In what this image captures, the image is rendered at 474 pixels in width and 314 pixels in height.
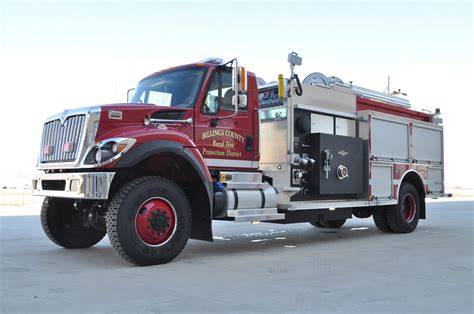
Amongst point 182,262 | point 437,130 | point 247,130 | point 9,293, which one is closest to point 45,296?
point 9,293

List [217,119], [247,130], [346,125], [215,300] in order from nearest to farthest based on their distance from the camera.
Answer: [215,300] < [217,119] < [247,130] < [346,125]

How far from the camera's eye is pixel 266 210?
7.49 m

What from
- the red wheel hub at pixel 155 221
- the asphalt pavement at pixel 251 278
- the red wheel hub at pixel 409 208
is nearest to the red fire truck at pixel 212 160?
the red wheel hub at pixel 155 221

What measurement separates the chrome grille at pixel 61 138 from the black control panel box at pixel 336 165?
3953 millimetres

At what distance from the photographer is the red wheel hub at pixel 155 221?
609 centimetres

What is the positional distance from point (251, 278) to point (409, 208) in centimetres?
647

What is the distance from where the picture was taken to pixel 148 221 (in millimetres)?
6109

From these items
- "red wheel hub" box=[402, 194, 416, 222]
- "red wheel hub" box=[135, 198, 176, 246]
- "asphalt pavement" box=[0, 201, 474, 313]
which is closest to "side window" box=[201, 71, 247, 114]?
"red wheel hub" box=[135, 198, 176, 246]

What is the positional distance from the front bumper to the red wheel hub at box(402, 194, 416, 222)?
23.1ft

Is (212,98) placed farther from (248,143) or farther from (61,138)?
(61,138)

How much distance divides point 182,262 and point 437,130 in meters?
7.83

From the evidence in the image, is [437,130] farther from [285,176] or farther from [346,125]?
[285,176]

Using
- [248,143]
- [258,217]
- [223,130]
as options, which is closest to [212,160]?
[223,130]

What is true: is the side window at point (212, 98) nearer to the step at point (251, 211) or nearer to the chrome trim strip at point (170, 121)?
the chrome trim strip at point (170, 121)
